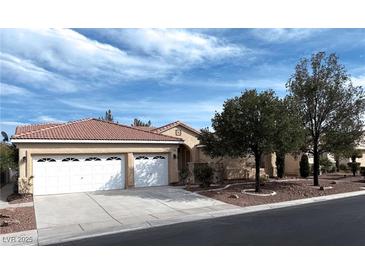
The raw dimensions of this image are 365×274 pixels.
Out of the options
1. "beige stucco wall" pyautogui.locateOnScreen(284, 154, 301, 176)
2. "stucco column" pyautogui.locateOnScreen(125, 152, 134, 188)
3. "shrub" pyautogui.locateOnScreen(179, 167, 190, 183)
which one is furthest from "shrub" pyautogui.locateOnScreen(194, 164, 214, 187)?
"beige stucco wall" pyautogui.locateOnScreen(284, 154, 301, 176)

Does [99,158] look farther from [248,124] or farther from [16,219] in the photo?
[248,124]

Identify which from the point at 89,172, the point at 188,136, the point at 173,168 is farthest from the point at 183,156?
the point at 89,172

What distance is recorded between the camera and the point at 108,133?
2112 centimetres

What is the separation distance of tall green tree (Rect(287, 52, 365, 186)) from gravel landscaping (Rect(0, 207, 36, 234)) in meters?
14.7

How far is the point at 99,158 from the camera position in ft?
65.2

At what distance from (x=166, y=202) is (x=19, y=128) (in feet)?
47.2

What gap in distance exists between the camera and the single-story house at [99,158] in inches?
710

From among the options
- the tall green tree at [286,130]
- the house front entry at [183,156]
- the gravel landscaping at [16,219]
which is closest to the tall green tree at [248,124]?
the tall green tree at [286,130]

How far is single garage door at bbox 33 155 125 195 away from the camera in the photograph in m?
18.2

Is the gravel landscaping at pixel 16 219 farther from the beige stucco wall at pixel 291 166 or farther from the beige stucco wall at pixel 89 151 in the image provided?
the beige stucco wall at pixel 291 166

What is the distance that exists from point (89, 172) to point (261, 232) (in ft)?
39.8

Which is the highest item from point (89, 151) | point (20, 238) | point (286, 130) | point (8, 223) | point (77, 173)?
point (286, 130)

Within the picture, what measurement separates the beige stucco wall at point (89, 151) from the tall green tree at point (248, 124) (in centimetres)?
484

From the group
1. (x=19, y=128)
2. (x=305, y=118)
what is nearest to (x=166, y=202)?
(x=305, y=118)
